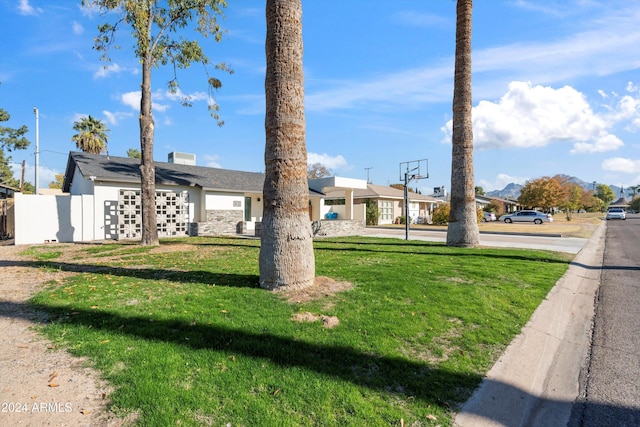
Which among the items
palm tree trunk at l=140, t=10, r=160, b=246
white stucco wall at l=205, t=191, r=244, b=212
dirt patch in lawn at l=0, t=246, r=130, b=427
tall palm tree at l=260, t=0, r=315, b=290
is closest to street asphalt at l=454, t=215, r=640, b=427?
dirt patch in lawn at l=0, t=246, r=130, b=427

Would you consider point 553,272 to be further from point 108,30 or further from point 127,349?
point 108,30

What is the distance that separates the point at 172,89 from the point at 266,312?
51.3ft

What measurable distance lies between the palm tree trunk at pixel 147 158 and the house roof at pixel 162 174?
344cm

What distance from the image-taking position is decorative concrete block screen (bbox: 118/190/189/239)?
16922 mm

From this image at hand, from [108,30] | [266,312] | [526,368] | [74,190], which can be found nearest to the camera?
[526,368]

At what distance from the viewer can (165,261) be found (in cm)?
977

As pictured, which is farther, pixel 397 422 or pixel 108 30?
pixel 108 30

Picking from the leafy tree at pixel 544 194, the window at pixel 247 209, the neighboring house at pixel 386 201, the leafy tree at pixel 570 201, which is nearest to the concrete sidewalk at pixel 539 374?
the window at pixel 247 209

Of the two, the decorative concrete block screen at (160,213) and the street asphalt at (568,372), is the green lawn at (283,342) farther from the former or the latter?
the decorative concrete block screen at (160,213)

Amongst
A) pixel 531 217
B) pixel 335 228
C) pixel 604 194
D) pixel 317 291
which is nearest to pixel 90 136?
pixel 335 228

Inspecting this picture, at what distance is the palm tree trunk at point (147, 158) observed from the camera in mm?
14008

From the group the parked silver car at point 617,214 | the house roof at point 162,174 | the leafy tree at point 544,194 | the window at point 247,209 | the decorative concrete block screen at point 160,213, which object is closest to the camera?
the house roof at point 162,174

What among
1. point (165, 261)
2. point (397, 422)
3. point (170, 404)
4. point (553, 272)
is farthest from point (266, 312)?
point (553, 272)

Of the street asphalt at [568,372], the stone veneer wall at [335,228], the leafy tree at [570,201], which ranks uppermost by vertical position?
the leafy tree at [570,201]
